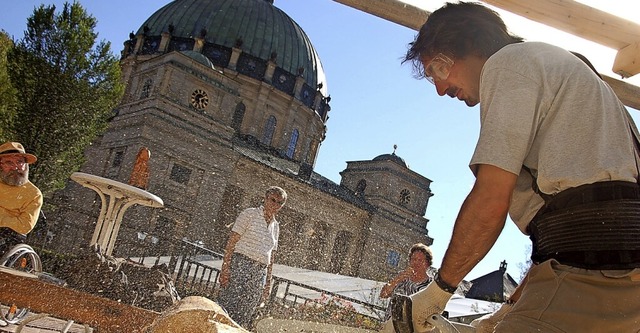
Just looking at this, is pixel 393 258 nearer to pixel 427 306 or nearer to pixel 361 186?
pixel 361 186

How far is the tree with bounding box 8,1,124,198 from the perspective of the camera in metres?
25.7

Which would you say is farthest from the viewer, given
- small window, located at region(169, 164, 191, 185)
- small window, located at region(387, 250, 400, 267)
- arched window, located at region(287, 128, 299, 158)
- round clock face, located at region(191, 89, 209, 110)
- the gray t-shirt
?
small window, located at region(387, 250, 400, 267)

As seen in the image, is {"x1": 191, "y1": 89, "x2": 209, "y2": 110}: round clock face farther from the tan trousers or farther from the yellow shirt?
the tan trousers

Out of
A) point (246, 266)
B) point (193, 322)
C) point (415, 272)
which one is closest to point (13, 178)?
point (246, 266)

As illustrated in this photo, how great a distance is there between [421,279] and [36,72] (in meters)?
26.2

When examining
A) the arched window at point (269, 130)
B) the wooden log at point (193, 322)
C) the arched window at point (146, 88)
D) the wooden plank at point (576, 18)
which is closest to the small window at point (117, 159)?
the arched window at point (146, 88)

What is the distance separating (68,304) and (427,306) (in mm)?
1542

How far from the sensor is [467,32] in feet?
5.79

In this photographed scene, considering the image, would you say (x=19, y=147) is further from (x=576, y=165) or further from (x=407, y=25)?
(x=576, y=165)

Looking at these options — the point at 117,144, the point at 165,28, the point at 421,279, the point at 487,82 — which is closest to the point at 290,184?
the point at 117,144

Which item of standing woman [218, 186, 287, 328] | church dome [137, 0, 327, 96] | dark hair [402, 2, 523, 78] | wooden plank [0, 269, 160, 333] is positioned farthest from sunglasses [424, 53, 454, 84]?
church dome [137, 0, 327, 96]

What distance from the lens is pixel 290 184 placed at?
3647 cm

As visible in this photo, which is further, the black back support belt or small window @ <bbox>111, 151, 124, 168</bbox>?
small window @ <bbox>111, 151, 124, 168</bbox>

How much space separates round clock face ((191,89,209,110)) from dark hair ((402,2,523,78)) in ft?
106
